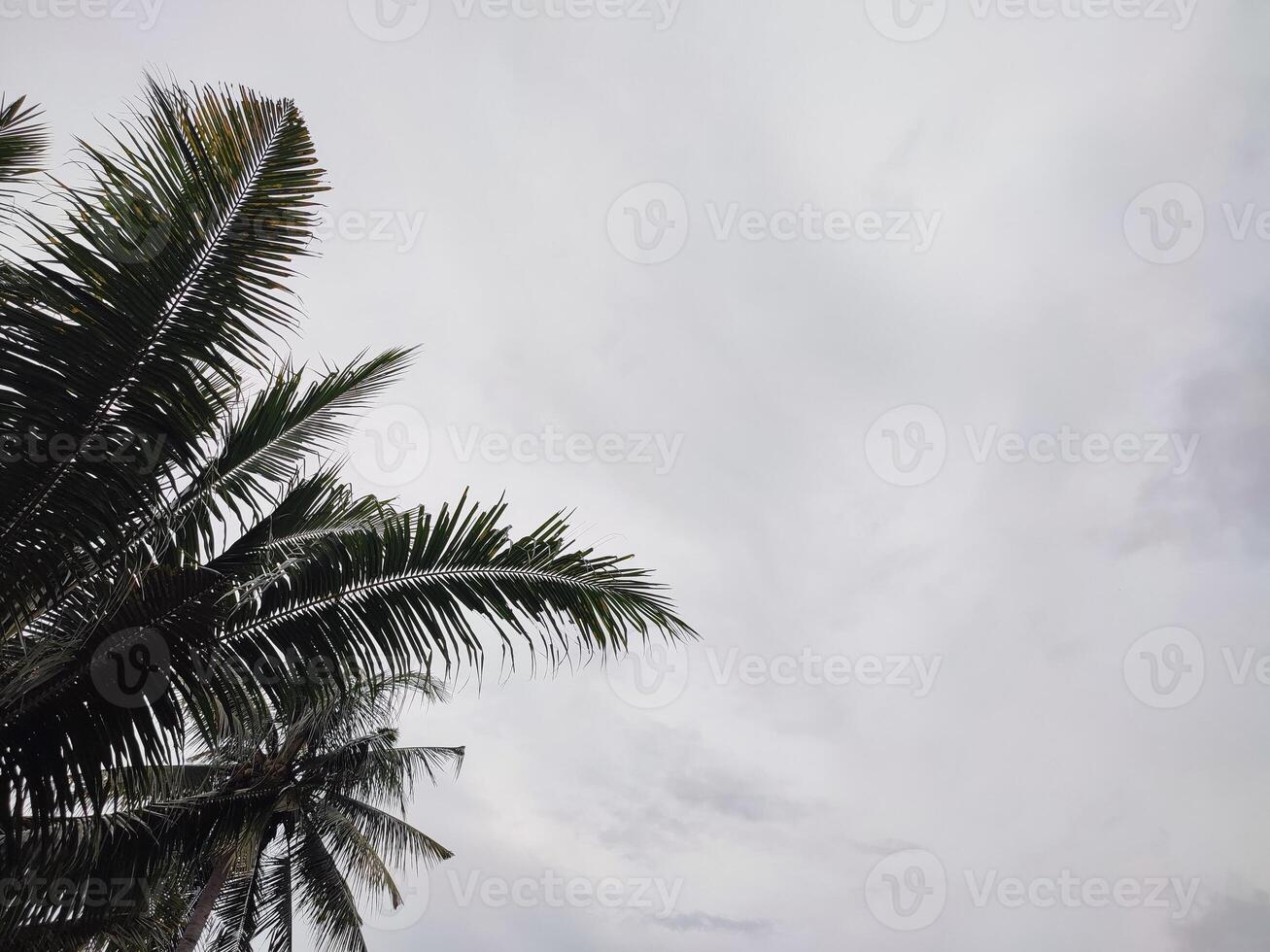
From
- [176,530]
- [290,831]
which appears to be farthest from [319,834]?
[176,530]

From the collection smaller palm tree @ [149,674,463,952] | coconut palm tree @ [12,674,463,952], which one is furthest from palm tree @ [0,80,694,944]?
smaller palm tree @ [149,674,463,952]

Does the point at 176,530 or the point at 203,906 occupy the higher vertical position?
the point at 176,530

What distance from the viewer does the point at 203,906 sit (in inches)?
520

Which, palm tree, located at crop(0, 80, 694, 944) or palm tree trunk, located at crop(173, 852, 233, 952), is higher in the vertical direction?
palm tree, located at crop(0, 80, 694, 944)

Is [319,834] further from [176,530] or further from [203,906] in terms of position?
[176,530]

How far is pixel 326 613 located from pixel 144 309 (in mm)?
2056

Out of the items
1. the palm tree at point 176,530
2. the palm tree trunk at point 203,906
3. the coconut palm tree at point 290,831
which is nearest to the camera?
the palm tree at point 176,530

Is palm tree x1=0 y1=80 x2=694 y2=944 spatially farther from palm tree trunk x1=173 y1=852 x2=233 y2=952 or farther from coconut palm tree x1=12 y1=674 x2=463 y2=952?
palm tree trunk x1=173 y1=852 x2=233 y2=952

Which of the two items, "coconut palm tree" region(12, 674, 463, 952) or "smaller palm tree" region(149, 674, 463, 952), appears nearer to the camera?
"coconut palm tree" region(12, 674, 463, 952)

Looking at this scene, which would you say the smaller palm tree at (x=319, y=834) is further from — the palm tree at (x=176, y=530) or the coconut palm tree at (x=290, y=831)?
the palm tree at (x=176, y=530)

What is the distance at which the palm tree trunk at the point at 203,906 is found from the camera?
12281 mm

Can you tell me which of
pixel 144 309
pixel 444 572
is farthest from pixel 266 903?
pixel 144 309

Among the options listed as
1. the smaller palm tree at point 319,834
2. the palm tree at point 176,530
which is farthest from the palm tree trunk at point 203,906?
the palm tree at point 176,530

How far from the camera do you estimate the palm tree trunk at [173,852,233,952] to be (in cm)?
1228
